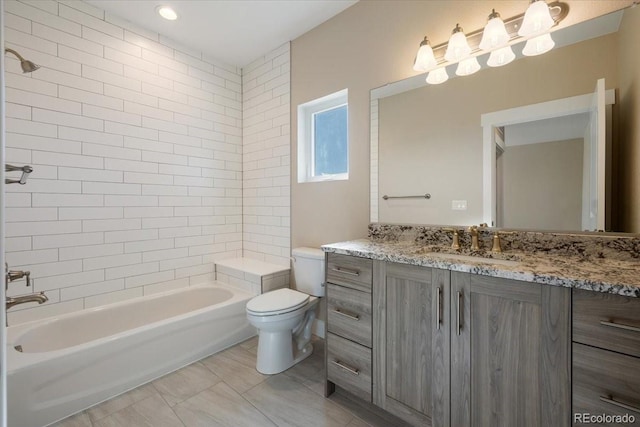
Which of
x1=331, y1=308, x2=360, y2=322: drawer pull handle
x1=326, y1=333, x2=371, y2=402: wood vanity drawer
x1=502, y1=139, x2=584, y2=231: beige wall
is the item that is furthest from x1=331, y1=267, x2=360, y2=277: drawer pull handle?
x1=502, y1=139, x2=584, y2=231: beige wall

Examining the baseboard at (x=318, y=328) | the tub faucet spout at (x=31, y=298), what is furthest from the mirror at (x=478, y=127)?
the tub faucet spout at (x=31, y=298)

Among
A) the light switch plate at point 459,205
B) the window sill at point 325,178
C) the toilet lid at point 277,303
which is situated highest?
the window sill at point 325,178

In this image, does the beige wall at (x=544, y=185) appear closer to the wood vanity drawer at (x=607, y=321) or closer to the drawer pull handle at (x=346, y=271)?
the wood vanity drawer at (x=607, y=321)

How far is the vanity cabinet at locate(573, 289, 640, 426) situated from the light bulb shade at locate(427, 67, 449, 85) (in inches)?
53.1

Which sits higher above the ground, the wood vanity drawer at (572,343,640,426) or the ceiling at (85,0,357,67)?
the ceiling at (85,0,357,67)

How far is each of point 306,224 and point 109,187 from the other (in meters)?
1.65

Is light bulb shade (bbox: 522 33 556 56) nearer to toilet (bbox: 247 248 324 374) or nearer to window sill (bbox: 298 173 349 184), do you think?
window sill (bbox: 298 173 349 184)

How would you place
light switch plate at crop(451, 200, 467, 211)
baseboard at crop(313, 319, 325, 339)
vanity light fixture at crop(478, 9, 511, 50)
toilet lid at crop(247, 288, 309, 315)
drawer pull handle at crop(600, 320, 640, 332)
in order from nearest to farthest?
drawer pull handle at crop(600, 320, 640, 332)
vanity light fixture at crop(478, 9, 511, 50)
light switch plate at crop(451, 200, 467, 211)
toilet lid at crop(247, 288, 309, 315)
baseboard at crop(313, 319, 325, 339)

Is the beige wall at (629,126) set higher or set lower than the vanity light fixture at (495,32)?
lower

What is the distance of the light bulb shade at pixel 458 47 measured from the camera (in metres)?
1.59

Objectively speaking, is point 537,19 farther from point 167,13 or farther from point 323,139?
point 167,13

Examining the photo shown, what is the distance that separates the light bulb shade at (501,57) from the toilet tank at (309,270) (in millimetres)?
1673

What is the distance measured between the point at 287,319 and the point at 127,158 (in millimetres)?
1899

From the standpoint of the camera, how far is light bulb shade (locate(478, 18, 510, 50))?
4.80 feet
